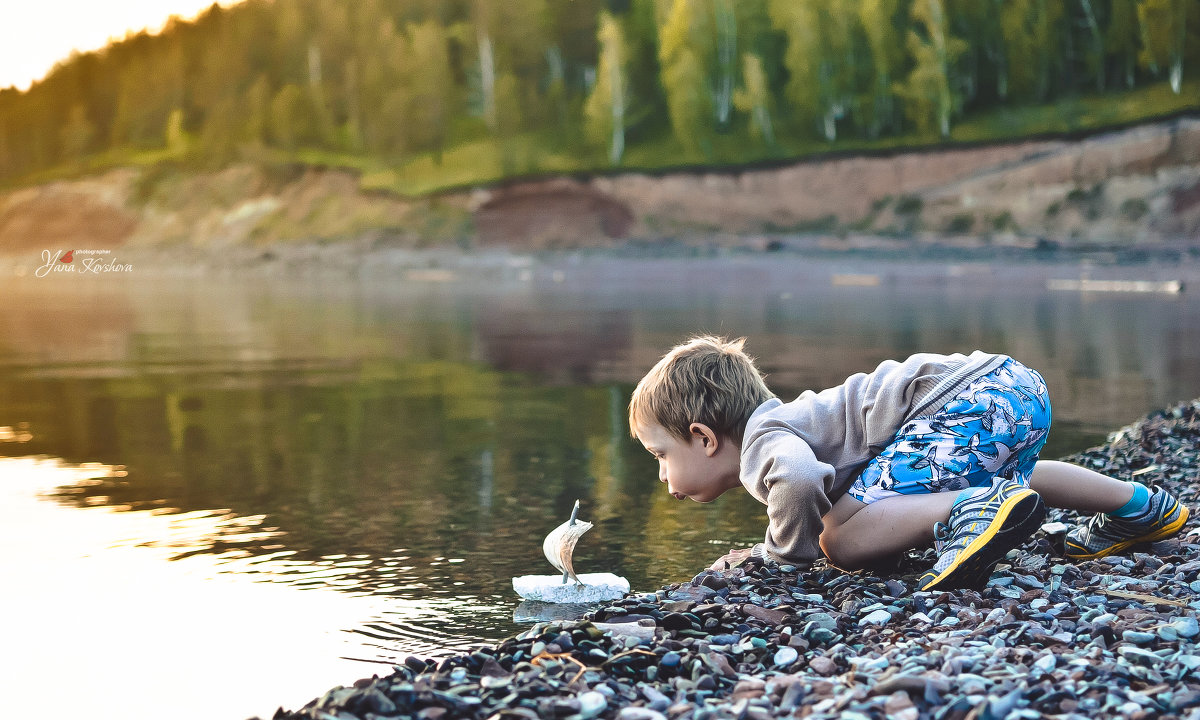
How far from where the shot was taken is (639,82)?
194 ft

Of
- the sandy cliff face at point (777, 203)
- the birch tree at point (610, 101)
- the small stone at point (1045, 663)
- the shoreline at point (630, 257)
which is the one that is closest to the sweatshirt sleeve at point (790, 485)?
the small stone at point (1045, 663)

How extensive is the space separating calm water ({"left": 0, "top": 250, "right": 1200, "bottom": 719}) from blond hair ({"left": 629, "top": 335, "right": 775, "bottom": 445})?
1.00m

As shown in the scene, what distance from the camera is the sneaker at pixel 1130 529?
455cm

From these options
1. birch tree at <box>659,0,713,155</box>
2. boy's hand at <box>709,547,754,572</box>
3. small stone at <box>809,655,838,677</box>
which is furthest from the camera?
birch tree at <box>659,0,713,155</box>

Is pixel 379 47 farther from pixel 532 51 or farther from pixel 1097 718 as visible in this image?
pixel 1097 718

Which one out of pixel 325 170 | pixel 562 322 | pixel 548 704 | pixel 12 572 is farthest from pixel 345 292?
pixel 548 704

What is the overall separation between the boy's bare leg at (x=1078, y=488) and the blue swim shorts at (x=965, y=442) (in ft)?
1.03

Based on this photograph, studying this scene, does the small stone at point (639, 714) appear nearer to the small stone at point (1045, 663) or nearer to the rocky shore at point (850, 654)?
the rocky shore at point (850, 654)

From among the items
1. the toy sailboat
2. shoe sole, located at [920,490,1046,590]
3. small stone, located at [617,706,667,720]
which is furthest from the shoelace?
small stone, located at [617,706,667,720]

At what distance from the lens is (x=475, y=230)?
4900 centimetres

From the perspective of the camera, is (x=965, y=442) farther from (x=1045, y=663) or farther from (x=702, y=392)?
(x=1045, y=663)

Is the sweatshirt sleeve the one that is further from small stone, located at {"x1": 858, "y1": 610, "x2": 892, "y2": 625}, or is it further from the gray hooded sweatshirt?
small stone, located at {"x1": 858, "y1": 610, "x2": 892, "y2": 625}

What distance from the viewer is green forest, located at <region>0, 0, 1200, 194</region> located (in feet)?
161

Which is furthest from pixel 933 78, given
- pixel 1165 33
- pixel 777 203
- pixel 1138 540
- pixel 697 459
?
pixel 697 459
